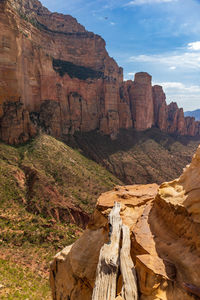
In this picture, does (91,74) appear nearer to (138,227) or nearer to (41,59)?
(41,59)

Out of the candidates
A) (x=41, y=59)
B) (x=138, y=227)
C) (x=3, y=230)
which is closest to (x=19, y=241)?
(x=3, y=230)

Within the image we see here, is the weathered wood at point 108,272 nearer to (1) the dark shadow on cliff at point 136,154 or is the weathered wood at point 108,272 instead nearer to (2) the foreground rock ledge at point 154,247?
(2) the foreground rock ledge at point 154,247

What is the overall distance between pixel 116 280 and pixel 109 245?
51.7 inches

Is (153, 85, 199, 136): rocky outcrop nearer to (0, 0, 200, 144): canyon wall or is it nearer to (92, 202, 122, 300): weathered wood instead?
(0, 0, 200, 144): canyon wall

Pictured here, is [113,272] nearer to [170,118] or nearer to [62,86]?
[62,86]

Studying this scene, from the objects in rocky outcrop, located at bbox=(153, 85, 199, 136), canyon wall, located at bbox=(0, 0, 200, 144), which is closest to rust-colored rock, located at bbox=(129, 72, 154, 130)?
canyon wall, located at bbox=(0, 0, 200, 144)

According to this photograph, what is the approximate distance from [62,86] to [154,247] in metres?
68.0

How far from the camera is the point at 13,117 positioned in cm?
4569

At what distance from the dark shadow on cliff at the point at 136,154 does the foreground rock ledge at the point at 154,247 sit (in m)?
50.5

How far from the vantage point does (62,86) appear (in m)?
69.0

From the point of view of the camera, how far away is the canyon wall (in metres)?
45.2

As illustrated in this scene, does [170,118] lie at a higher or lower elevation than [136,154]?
higher

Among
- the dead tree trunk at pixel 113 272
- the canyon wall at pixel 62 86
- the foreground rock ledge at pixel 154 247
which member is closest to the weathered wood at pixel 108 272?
the dead tree trunk at pixel 113 272

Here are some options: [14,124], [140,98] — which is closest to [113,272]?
[14,124]
